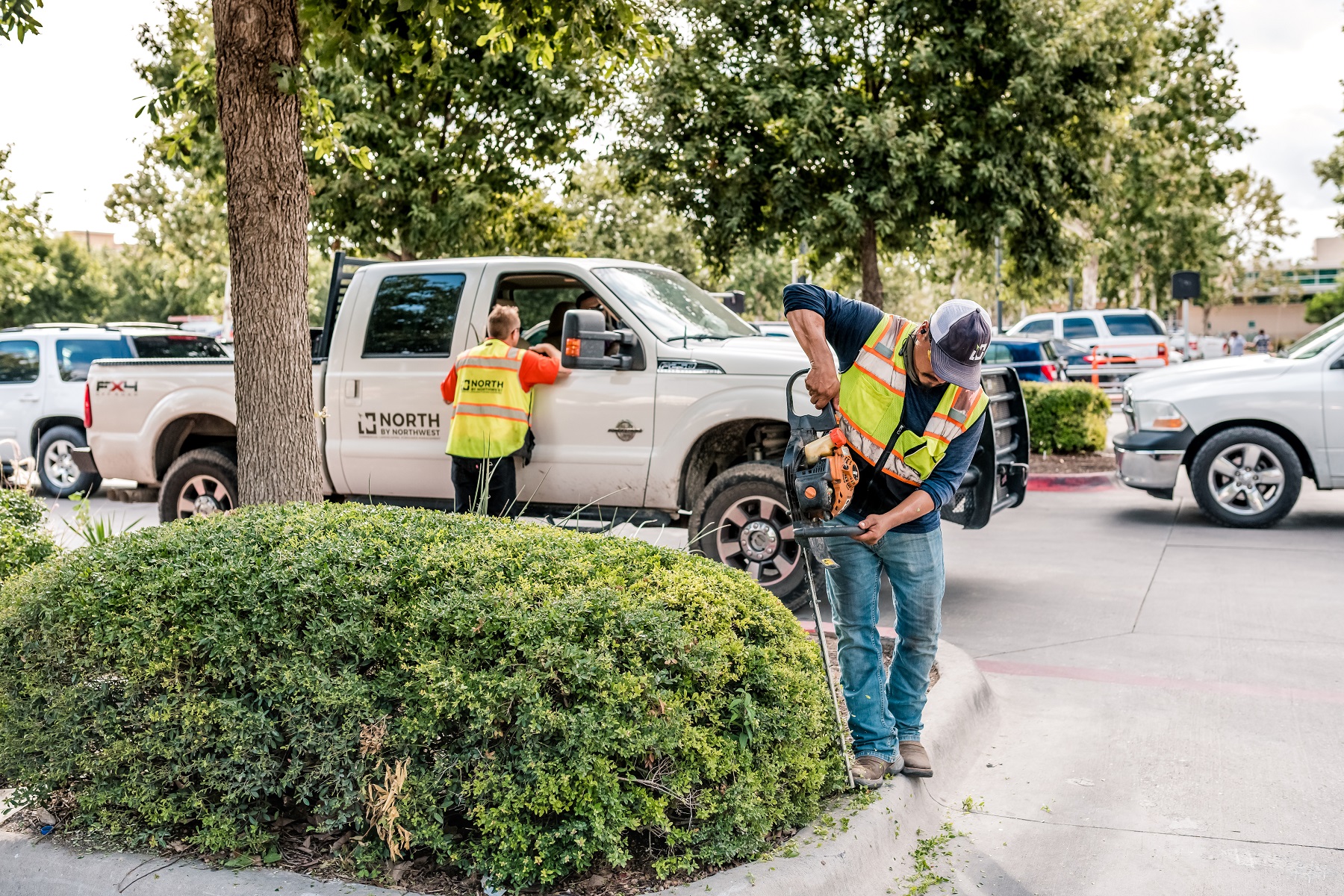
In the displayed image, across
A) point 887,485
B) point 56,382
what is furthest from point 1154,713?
point 56,382

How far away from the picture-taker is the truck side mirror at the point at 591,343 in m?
7.24

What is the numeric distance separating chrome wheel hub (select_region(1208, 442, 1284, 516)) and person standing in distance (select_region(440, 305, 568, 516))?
6.23 meters

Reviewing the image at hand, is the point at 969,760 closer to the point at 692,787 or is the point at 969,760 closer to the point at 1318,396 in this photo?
the point at 692,787

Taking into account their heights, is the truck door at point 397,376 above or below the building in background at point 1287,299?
below

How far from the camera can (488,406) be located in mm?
7328

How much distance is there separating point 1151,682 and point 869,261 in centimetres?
996

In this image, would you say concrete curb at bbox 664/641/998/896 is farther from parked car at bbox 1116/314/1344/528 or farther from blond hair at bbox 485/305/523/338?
parked car at bbox 1116/314/1344/528

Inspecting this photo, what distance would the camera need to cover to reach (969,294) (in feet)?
A: 212

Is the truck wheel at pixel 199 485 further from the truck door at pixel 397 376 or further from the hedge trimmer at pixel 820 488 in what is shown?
the hedge trimmer at pixel 820 488

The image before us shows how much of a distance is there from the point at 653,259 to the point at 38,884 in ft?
120

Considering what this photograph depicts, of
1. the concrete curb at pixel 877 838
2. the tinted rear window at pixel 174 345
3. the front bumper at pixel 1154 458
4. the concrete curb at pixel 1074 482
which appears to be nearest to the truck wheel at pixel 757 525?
the concrete curb at pixel 877 838

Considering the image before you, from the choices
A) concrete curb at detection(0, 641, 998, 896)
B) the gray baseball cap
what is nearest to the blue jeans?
concrete curb at detection(0, 641, 998, 896)

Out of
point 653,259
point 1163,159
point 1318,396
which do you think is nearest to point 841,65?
point 1318,396

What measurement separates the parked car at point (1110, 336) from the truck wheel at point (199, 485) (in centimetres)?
1950
